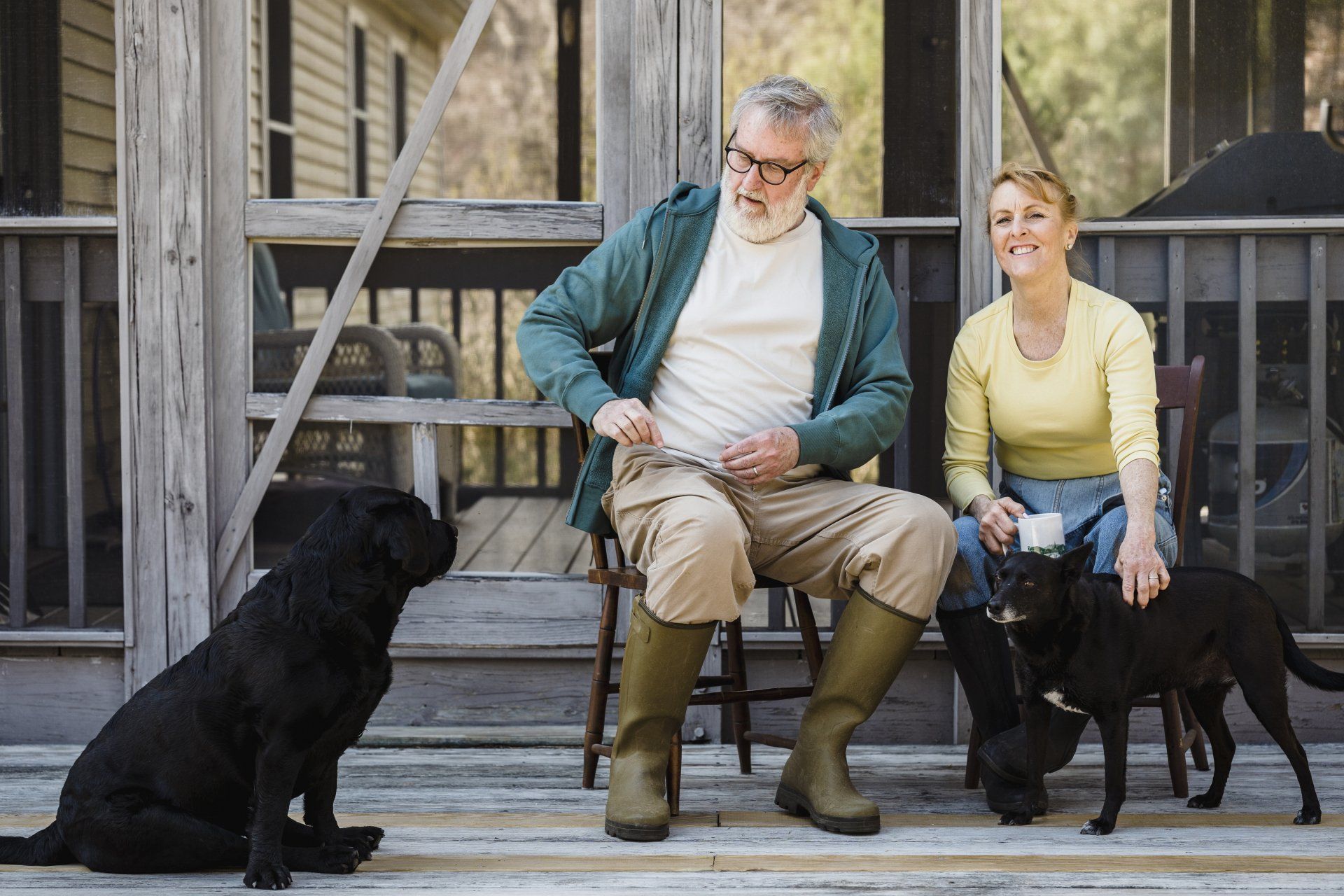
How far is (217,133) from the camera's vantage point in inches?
122

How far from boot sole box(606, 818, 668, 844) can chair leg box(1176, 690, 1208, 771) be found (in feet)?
3.97

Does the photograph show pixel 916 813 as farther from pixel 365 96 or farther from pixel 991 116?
pixel 365 96

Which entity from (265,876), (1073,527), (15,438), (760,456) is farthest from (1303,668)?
(15,438)

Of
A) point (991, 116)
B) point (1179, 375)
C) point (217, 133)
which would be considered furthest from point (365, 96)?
point (1179, 375)

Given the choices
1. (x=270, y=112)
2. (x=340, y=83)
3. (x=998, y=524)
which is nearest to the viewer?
(x=998, y=524)

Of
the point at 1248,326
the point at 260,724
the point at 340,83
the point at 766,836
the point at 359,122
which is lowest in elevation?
the point at 766,836

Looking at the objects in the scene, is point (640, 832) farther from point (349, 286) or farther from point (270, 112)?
point (270, 112)

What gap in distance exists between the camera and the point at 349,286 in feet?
10.1

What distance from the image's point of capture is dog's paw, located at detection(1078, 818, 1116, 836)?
2326 mm

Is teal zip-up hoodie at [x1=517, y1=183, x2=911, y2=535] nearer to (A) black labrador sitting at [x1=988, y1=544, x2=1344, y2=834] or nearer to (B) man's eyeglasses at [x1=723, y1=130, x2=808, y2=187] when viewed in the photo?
(B) man's eyeglasses at [x1=723, y1=130, x2=808, y2=187]

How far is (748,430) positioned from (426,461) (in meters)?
0.99

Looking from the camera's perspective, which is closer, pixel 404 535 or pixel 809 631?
pixel 404 535

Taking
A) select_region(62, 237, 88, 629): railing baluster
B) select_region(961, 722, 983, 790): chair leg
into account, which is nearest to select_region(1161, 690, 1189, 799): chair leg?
select_region(961, 722, 983, 790): chair leg

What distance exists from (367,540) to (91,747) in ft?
1.90
